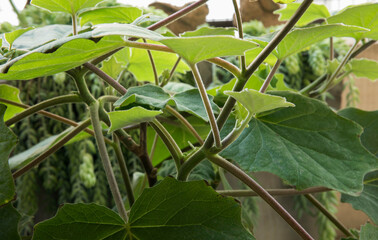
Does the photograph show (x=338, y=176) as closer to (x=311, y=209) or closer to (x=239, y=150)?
(x=239, y=150)

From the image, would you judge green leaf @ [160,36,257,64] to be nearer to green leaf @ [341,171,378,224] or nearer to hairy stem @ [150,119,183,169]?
hairy stem @ [150,119,183,169]

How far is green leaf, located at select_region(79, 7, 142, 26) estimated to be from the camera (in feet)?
1.34

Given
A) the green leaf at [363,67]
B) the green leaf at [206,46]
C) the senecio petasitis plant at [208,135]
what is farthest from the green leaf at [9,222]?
the green leaf at [363,67]

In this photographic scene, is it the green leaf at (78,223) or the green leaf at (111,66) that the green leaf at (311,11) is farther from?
the green leaf at (78,223)

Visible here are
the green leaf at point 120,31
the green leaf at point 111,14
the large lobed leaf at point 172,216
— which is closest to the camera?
the green leaf at point 120,31

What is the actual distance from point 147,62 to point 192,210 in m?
0.28

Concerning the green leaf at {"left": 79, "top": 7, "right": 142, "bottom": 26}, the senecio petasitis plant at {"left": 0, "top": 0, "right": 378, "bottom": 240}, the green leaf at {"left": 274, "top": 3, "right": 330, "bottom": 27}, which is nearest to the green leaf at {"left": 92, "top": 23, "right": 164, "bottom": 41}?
the senecio petasitis plant at {"left": 0, "top": 0, "right": 378, "bottom": 240}

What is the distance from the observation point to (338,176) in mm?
344

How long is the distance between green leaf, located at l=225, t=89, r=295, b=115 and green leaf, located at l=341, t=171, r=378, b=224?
228 millimetres

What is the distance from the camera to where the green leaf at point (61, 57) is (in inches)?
10.0

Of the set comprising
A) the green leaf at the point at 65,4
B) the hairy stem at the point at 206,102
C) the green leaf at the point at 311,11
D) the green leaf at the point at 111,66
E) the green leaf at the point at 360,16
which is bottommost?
the green leaf at the point at 111,66

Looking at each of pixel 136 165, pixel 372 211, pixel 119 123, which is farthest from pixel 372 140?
pixel 136 165

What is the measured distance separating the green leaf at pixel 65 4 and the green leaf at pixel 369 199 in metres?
0.36

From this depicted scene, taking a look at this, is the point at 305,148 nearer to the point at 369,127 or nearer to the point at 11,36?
the point at 369,127
